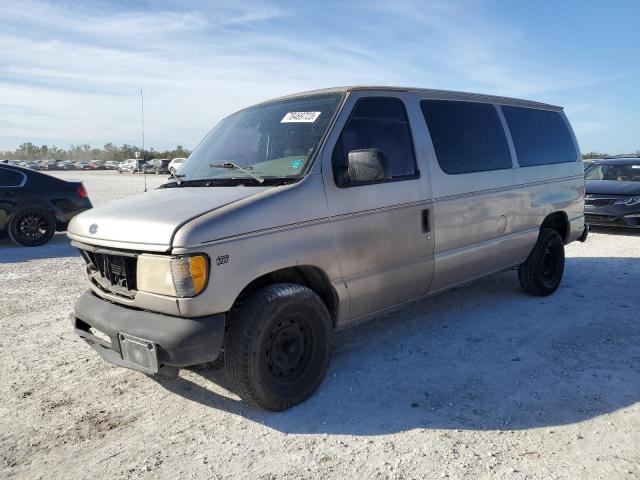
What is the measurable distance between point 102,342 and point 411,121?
9.21 ft

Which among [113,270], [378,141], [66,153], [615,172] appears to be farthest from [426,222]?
[66,153]

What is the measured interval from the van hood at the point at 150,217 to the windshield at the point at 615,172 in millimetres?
10382

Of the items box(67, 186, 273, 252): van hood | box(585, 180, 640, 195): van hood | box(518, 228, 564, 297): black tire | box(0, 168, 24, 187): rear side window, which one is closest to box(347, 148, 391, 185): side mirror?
box(67, 186, 273, 252): van hood

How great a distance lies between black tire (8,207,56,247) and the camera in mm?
9336

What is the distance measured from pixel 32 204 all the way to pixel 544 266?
343 inches

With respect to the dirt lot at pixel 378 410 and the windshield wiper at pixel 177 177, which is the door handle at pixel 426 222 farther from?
the windshield wiper at pixel 177 177

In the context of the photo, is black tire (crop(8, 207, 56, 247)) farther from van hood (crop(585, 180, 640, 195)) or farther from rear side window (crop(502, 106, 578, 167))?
van hood (crop(585, 180, 640, 195))

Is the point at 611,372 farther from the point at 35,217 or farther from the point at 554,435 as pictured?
the point at 35,217

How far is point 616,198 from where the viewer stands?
10055 mm

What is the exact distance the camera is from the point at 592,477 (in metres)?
2.56

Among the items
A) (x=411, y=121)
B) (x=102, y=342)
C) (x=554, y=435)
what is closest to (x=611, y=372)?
(x=554, y=435)

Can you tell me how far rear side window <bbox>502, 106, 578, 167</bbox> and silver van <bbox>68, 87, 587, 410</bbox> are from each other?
22.0 inches

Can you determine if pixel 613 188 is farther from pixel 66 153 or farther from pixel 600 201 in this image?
pixel 66 153

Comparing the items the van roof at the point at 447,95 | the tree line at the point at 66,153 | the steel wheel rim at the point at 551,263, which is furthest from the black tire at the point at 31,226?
the tree line at the point at 66,153
